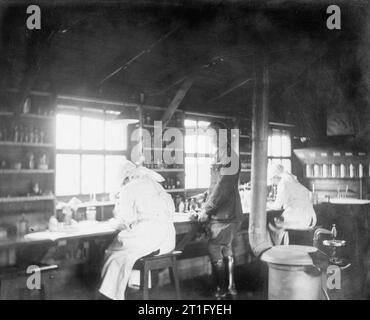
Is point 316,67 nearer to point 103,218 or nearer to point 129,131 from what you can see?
point 129,131

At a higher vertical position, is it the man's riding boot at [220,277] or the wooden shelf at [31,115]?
the wooden shelf at [31,115]

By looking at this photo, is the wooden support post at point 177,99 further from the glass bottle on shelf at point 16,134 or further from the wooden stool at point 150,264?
the wooden stool at point 150,264

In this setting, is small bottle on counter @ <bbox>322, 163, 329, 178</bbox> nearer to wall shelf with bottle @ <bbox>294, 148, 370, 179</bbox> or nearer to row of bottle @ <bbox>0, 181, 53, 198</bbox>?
wall shelf with bottle @ <bbox>294, 148, 370, 179</bbox>

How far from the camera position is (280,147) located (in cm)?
965

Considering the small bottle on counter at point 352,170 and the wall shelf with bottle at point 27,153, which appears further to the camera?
the small bottle on counter at point 352,170

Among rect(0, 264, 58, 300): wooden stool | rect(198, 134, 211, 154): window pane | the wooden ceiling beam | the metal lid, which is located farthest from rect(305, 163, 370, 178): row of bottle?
rect(0, 264, 58, 300): wooden stool

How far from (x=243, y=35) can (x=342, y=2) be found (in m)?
1.75

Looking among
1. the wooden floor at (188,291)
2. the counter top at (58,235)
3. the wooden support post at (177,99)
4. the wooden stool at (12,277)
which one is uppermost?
the wooden support post at (177,99)

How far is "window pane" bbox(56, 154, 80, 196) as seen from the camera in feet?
18.0

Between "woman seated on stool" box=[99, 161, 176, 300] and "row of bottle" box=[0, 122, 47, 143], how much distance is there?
4.51 ft

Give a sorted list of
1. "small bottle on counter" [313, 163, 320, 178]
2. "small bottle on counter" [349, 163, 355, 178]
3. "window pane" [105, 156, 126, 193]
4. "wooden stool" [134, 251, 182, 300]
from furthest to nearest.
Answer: "small bottle on counter" [313, 163, 320, 178] < "small bottle on counter" [349, 163, 355, 178] < "window pane" [105, 156, 126, 193] < "wooden stool" [134, 251, 182, 300]

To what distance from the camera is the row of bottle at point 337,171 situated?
29.4ft

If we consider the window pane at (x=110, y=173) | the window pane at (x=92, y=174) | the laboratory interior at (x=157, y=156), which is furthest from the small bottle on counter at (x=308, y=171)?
the window pane at (x=92, y=174)
